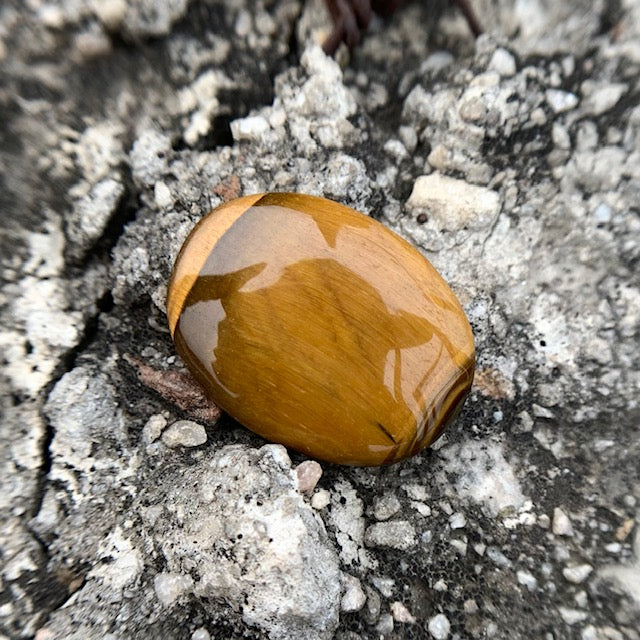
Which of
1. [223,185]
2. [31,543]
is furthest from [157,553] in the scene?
[223,185]

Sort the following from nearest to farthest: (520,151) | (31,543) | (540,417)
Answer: (31,543) → (540,417) → (520,151)

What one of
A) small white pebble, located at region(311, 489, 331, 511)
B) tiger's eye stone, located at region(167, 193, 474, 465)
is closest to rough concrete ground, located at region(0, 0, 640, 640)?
small white pebble, located at region(311, 489, 331, 511)

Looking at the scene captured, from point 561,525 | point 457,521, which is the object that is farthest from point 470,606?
point 561,525

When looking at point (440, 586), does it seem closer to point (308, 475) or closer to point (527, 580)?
point (527, 580)

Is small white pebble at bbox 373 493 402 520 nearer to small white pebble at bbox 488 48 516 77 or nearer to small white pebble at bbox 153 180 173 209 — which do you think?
small white pebble at bbox 153 180 173 209

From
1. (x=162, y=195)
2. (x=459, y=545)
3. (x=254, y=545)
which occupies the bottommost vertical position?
(x=459, y=545)

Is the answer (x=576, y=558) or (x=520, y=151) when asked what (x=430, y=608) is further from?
(x=520, y=151)

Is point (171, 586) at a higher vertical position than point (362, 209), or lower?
lower
